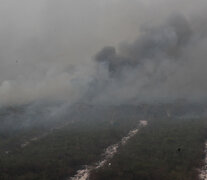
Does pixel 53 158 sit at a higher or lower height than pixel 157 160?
higher

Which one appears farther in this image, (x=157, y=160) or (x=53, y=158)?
(x=53, y=158)

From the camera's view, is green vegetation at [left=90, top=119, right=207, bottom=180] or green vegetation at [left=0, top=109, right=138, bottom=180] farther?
green vegetation at [left=0, top=109, right=138, bottom=180]

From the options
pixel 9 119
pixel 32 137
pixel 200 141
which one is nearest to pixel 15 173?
pixel 32 137

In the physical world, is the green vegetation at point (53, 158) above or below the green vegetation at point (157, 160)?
above

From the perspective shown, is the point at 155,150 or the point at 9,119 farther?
the point at 9,119

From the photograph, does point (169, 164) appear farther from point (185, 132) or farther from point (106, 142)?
point (185, 132)

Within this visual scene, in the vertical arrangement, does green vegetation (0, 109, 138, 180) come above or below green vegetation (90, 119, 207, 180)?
above

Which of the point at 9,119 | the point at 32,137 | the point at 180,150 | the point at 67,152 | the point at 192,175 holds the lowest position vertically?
the point at 192,175

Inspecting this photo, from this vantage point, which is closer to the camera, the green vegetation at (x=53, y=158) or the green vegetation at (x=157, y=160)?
the green vegetation at (x=157, y=160)
